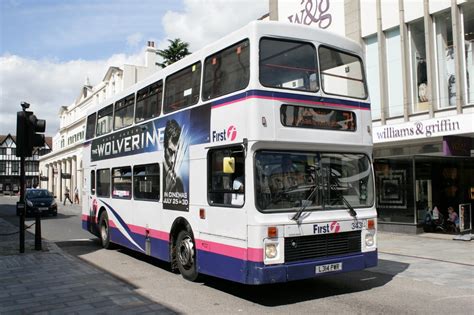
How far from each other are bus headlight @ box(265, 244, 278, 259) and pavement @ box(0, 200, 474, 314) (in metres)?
1.50

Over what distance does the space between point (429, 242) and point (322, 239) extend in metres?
8.45

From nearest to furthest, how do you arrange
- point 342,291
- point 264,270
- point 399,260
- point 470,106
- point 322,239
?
point 264,270 < point 322,239 < point 342,291 < point 399,260 < point 470,106

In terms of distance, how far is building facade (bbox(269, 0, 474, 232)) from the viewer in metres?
14.5

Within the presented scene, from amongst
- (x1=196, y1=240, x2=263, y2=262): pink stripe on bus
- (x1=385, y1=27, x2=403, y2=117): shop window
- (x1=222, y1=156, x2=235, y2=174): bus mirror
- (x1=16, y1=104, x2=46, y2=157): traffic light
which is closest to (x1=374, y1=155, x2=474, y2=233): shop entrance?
(x1=385, y1=27, x2=403, y2=117): shop window

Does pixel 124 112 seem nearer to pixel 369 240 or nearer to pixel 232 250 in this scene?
pixel 232 250

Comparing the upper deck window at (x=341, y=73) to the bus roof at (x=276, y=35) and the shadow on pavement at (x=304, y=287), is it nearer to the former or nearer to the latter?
the bus roof at (x=276, y=35)

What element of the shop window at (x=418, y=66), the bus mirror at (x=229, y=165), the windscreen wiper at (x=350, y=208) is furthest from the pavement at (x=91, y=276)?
the shop window at (x=418, y=66)

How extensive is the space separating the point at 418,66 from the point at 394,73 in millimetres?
905

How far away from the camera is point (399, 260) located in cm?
1090

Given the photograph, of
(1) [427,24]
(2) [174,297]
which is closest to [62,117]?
(1) [427,24]

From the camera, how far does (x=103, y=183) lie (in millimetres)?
13016

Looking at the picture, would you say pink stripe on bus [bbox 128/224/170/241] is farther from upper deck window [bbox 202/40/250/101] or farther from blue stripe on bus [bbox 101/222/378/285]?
upper deck window [bbox 202/40/250/101]

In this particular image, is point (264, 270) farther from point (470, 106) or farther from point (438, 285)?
point (470, 106)

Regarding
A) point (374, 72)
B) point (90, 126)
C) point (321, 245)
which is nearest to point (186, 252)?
point (321, 245)
